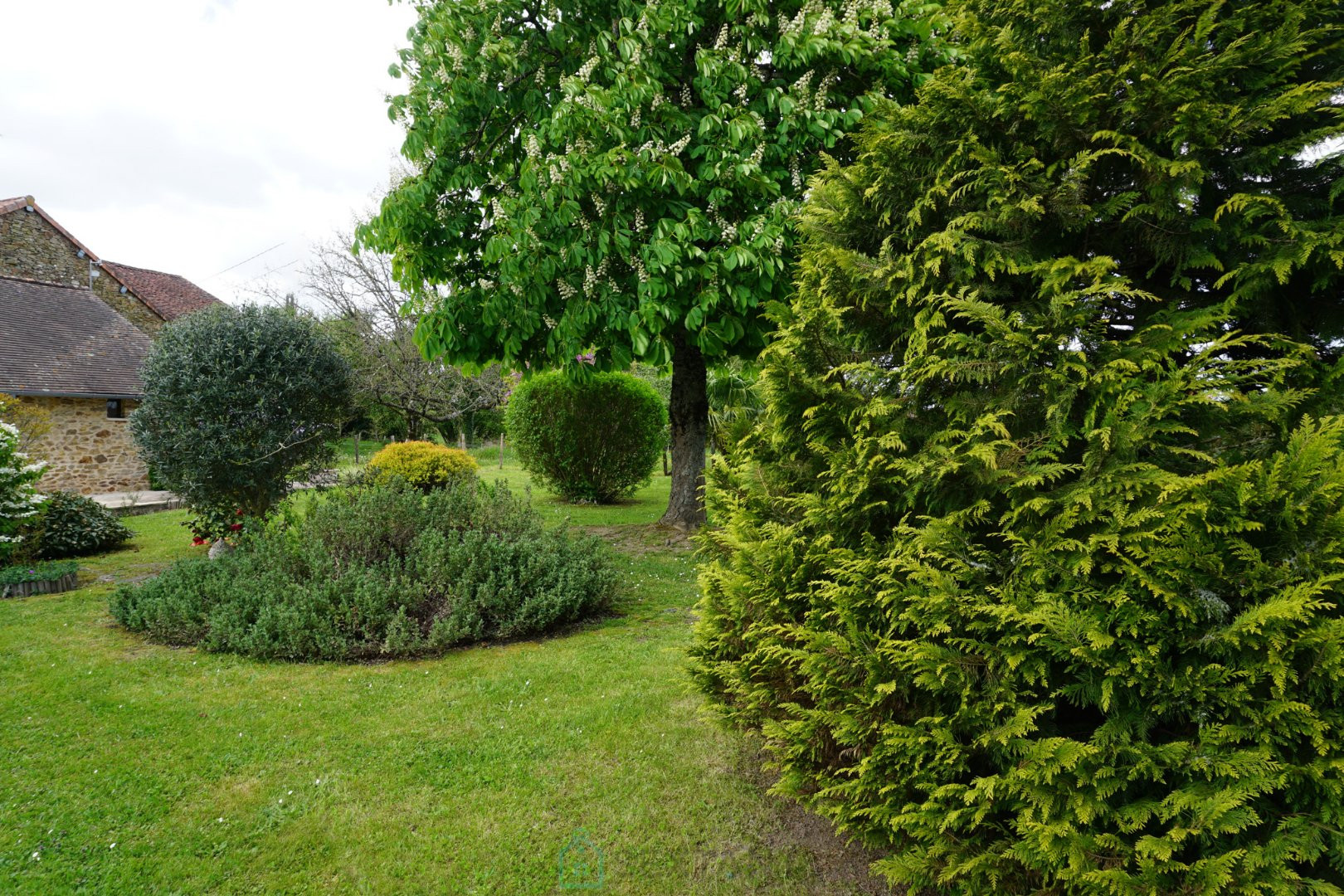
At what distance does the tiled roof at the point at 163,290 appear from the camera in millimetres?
23719

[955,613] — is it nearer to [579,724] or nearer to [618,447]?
[579,724]

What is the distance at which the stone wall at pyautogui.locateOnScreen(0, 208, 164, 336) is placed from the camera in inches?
779

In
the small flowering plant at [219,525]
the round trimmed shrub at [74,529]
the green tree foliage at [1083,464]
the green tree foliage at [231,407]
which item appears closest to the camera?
the green tree foliage at [1083,464]

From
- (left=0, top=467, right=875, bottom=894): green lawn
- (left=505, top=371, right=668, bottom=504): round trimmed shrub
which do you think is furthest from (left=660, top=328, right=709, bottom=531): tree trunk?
(left=0, top=467, right=875, bottom=894): green lawn

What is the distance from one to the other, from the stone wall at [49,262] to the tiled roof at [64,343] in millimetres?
1347

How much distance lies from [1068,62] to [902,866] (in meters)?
2.73

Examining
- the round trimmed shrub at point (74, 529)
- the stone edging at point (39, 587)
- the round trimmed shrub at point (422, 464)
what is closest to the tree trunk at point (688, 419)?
the round trimmed shrub at point (422, 464)

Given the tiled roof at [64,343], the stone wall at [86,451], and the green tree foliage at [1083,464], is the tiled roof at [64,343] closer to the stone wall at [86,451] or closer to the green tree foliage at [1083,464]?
the stone wall at [86,451]

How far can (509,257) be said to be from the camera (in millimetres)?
6477

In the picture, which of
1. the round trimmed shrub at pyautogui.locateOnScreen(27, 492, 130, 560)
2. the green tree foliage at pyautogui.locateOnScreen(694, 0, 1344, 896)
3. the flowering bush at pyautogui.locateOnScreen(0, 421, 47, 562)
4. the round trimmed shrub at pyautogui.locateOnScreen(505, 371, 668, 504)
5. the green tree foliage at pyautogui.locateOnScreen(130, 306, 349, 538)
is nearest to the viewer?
the green tree foliage at pyautogui.locateOnScreen(694, 0, 1344, 896)

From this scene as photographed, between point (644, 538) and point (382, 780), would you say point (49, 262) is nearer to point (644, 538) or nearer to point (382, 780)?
point (644, 538)

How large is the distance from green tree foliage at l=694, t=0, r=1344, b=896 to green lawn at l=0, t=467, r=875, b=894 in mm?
679

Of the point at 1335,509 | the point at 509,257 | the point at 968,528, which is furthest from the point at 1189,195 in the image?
the point at 509,257

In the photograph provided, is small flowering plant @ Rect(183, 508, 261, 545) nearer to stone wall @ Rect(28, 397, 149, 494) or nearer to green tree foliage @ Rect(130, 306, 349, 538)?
green tree foliage @ Rect(130, 306, 349, 538)
